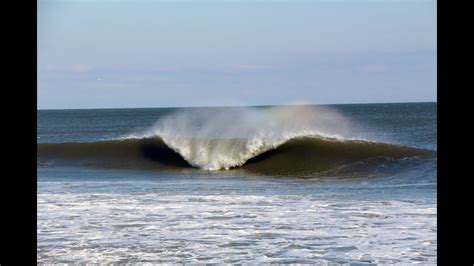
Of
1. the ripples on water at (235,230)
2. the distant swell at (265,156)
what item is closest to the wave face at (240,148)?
the distant swell at (265,156)

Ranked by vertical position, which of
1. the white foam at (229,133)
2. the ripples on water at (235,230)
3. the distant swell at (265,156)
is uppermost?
the white foam at (229,133)

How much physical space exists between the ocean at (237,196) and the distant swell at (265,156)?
0.04 meters

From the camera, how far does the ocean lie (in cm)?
586

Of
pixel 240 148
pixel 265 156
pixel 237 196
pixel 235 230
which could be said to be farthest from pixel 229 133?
pixel 235 230

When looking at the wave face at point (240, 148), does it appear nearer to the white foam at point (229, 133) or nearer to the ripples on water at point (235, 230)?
the white foam at point (229, 133)

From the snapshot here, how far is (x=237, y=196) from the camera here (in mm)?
10023

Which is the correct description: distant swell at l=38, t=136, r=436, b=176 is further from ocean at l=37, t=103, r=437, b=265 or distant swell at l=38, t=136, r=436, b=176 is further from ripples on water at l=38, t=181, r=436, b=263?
ripples on water at l=38, t=181, r=436, b=263

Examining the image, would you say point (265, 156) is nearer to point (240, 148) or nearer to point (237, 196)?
point (240, 148)

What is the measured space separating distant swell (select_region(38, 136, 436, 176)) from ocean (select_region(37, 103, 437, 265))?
4 cm

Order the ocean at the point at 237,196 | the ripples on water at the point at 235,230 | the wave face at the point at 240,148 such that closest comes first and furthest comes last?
the ripples on water at the point at 235,230 → the ocean at the point at 237,196 → the wave face at the point at 240,148

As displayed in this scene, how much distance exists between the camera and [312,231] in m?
6.72

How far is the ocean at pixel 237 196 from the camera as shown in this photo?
5863mm

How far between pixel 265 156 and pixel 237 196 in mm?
6789
